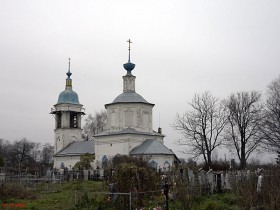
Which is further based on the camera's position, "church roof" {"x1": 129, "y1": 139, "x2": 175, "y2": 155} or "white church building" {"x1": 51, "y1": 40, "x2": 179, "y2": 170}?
"white church building" {"x1": 51, "y1": 40, "x2": 179, "y2": 170}

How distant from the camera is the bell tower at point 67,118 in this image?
5059 centimetres

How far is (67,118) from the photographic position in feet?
167

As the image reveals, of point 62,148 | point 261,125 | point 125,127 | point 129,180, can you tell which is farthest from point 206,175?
point 62,148

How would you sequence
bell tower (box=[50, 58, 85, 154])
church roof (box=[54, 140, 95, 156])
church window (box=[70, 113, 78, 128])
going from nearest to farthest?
1. church roof (box=[54, 140, 95, 156])
2. bell tower (box=[50, 58, 85, 154])
3. church window (box=[70, 113, 78, 128])

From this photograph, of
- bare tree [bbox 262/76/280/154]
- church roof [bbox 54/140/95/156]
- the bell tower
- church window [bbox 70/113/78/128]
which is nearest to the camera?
bare tree [bbox 262/76/280/154]

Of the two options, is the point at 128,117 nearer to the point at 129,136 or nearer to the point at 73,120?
the point at 129,136

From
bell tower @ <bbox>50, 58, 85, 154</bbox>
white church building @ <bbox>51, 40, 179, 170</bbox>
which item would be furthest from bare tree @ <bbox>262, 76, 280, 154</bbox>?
bell tower @ <bbox>50, 58, 85, 154</bbox>

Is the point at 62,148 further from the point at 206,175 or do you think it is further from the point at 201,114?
the point at 206,175

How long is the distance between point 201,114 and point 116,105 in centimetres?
1005

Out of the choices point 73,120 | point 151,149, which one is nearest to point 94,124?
point 73,120

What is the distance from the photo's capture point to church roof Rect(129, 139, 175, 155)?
36.7 metres

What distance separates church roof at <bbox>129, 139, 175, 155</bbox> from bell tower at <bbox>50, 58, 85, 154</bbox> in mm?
14395

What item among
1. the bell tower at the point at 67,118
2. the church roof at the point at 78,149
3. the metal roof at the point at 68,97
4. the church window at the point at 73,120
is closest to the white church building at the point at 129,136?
the church roof at the point at 78,149

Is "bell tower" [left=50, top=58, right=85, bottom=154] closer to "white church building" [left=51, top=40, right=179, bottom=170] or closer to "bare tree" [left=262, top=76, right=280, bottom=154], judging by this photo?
"white church building" [left=51, top=40, right=179, bottom=170]
